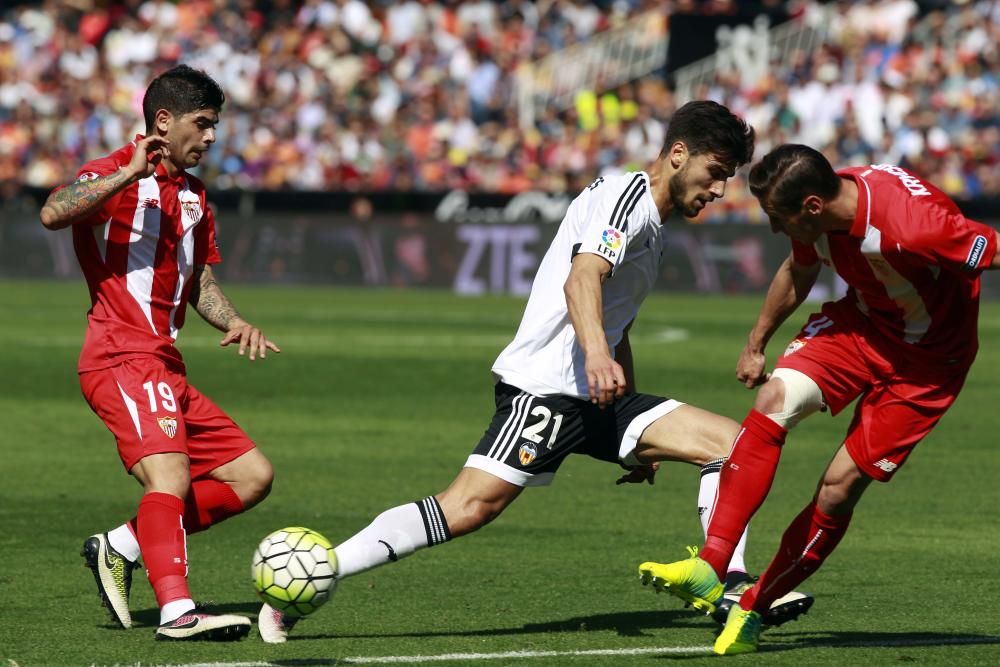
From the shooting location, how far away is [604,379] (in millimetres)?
5621

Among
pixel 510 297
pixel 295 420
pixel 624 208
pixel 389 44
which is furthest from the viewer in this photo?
pixel 389 44

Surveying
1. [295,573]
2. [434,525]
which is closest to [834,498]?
[434,525]

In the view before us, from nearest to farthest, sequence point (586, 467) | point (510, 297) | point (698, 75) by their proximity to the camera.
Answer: point (586, 467)
point (510, 297)
point (698, 75)

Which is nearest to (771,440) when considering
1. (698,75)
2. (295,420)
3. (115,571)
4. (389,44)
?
(115,571)

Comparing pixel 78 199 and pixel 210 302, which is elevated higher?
pixel 78 199

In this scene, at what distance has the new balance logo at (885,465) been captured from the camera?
6.21 meters

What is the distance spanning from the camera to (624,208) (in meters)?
5.98

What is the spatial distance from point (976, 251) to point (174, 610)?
299 cm

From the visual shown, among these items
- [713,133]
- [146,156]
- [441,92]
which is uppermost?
[441,92]

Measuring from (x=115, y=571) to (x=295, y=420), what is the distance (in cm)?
700

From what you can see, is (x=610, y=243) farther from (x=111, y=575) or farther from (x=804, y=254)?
(x=111, y=575)

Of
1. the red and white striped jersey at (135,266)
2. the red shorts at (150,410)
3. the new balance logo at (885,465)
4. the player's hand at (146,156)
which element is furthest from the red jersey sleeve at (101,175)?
the new balance logo at (885,465)

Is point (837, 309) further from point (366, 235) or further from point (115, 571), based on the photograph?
point (366, 235)

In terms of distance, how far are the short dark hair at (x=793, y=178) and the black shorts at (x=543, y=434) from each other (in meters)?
0.96
